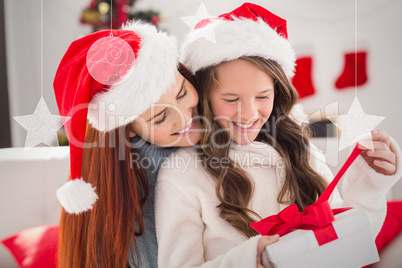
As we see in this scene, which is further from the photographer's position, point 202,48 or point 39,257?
point 39,257

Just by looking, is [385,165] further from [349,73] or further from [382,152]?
[349,73]

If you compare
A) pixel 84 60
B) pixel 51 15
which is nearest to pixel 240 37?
pixel 84 60

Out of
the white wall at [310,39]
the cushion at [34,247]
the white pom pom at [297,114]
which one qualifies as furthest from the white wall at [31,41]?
the white pom pom at [297,114]

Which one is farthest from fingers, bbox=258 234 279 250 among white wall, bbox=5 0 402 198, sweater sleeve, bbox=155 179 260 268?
white wall, bbox=5 0 402 198

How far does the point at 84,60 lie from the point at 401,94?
1003 millimetres

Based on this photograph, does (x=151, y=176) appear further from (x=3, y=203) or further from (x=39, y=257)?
(x=3, y=203)

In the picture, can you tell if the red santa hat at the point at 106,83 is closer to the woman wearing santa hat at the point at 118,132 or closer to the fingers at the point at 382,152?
the woman wearing santa hat at the point at 118,132

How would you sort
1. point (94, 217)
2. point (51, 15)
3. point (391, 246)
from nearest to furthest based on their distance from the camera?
1. point (94, 217)
2. point (391, 246)
3. point (51, 15)

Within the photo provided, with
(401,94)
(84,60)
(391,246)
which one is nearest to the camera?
(84,60)

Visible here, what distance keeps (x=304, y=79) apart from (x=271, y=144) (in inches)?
26.0

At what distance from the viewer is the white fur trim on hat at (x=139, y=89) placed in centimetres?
78

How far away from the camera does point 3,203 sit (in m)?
1.22

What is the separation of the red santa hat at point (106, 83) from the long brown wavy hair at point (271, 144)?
145 millimetres

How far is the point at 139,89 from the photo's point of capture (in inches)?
30.9
